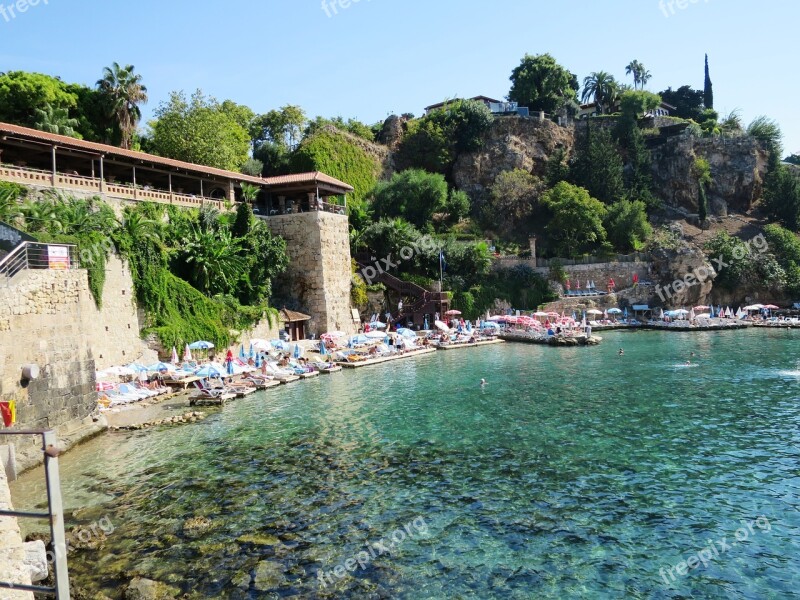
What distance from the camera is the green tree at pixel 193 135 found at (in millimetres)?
41875

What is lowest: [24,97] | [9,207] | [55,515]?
[55,515]

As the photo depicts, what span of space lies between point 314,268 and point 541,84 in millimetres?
45539

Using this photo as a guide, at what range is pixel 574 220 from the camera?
53.2 m

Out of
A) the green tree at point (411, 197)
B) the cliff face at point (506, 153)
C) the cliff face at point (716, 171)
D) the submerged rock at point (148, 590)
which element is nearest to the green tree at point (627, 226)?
the cliff face at point (716, 171)

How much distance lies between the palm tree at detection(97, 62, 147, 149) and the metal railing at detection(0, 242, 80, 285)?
87.5 ft

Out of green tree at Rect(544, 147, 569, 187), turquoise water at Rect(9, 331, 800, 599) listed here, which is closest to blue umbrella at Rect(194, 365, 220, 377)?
turquoise water at Rect(9, 331, 800, 599)

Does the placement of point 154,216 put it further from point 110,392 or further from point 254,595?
point 254,595

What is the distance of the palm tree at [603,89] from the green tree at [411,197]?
31.8 metres

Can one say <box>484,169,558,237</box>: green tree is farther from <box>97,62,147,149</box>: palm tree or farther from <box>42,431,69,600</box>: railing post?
<box>42,431,69,600</box>: railing post

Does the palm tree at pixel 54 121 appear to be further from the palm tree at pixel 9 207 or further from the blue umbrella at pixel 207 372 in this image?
the blue umbrella at pixel 207 372

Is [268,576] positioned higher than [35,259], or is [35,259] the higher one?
[35,259]

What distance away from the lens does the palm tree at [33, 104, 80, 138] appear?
34.5m

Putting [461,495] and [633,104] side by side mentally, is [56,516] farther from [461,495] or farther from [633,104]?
[633,104]

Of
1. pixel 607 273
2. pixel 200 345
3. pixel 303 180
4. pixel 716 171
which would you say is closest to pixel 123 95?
pixel 303 180
